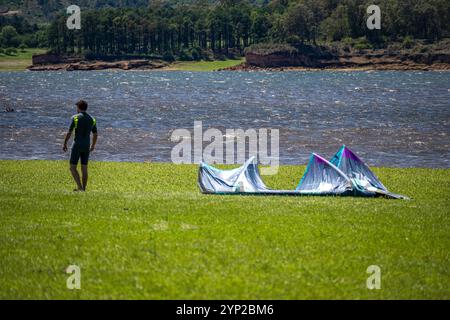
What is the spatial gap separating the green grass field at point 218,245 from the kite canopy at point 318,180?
67 cm

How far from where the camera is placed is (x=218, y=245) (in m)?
12.5

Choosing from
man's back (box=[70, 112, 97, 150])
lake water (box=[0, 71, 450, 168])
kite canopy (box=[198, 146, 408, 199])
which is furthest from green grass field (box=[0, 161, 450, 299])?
lake water (box=[0, 71, 450, 168])

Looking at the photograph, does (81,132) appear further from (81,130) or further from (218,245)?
(218,245)

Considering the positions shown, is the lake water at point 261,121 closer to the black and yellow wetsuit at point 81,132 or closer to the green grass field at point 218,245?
the black and yellow wetsuit at point 81,132

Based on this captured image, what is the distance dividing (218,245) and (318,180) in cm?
682

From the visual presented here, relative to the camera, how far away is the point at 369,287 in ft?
34.9

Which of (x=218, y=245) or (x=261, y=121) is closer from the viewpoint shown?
(x=218, y=245)

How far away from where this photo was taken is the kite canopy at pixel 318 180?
18.4 m

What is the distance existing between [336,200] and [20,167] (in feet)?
44.5

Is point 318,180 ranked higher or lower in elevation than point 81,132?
lower

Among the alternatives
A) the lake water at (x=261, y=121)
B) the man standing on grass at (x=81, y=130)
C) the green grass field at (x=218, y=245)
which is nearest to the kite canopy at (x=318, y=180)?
the green grass field at (x=218, y=245)

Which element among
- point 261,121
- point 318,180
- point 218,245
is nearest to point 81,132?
point 318,180

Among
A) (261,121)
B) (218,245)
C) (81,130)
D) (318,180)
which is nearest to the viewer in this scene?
(218,245)

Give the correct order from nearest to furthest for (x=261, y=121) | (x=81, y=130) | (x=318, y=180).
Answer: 1. (x=81, y=130)
2. (x=318, y=180)
3. (x=261, y=121)
